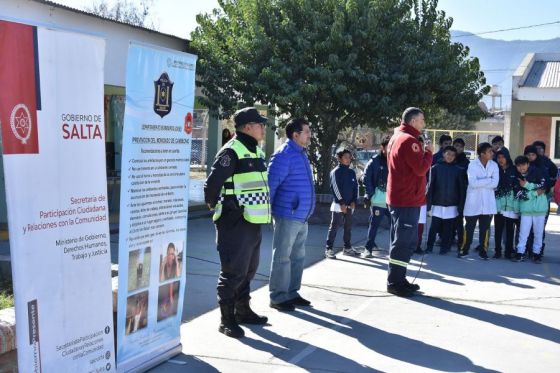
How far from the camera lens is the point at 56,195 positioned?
424 centimetres

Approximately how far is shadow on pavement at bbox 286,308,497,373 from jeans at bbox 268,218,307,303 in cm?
40

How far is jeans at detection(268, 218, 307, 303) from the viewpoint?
23.4ft

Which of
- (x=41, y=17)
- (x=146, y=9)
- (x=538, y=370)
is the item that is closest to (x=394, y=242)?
(x=538, y=370)

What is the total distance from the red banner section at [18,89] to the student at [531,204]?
8.15m

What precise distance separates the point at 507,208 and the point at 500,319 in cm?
389

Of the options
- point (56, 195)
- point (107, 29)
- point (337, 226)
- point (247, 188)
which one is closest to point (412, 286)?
point (337, 226)

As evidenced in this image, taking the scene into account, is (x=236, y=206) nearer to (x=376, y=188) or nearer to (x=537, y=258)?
(x=376, y=188)

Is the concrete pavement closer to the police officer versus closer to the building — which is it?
the police officer

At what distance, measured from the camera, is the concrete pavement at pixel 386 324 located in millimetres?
5730

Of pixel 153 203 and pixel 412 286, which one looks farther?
pixel 412 286

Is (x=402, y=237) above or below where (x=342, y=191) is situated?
below

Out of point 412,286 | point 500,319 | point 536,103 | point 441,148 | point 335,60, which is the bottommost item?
point 500,319

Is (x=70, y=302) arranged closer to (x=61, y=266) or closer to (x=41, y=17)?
(x=61, y=266)

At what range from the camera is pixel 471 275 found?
31.1 ft
